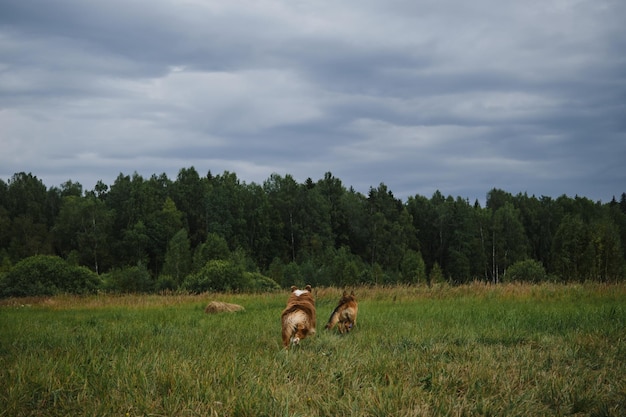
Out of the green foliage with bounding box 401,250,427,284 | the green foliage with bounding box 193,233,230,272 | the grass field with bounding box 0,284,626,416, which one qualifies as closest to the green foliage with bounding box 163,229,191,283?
the green foliage with bounding box 193,233,230,272

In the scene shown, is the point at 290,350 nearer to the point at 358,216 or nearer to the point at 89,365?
the point at 89,365

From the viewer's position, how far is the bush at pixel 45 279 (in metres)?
31.9

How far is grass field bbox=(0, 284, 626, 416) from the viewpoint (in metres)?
4.69

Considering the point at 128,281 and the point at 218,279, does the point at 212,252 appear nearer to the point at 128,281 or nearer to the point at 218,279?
the point at 128,281

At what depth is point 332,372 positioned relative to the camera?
595cm

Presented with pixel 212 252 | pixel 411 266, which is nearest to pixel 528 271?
pixel 411 266

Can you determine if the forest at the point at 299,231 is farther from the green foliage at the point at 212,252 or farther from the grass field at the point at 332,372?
the grass field at the point at 332,372

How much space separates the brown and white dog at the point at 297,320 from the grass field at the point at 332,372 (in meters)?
0.28

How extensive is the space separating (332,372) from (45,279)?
33.3m

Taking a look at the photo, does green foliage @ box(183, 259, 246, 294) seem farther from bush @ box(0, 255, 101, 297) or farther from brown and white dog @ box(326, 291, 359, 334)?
brown and white dog @ box(326, 291, 359, 334)

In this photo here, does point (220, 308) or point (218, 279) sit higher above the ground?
point (220, 308)

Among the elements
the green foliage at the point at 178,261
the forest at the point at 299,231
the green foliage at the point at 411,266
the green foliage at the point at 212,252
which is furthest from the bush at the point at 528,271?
the green foliage at the point at 178,261

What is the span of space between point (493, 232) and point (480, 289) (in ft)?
240

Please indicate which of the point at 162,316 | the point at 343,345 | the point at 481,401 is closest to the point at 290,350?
the point at 343,345
